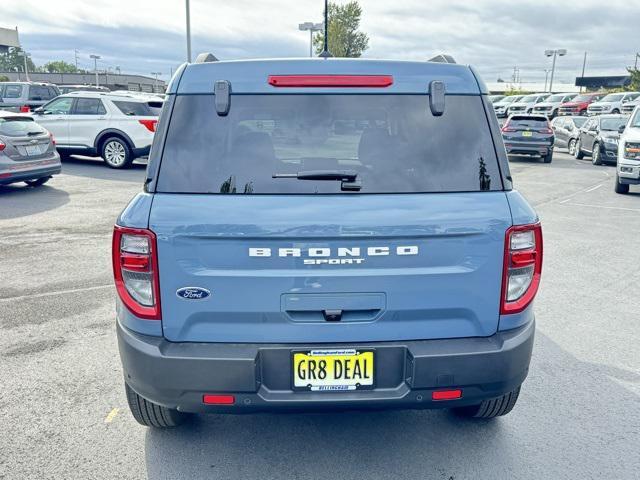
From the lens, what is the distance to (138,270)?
249 centimetres

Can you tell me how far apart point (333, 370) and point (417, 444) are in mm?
951

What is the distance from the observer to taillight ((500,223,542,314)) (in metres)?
2.55

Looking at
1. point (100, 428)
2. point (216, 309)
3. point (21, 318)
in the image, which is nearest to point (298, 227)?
point (216, 309)

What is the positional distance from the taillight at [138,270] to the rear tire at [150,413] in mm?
641

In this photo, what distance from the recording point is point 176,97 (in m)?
2.60

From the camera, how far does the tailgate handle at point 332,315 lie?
2469 mm

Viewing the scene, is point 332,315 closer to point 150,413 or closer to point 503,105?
point 150,413

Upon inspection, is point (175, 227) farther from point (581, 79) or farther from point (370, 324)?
point (581, 79)

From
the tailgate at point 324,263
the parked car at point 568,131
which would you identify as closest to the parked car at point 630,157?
the parked car at point 568,131

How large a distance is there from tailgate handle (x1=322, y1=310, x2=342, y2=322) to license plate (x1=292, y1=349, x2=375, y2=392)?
0.14 m

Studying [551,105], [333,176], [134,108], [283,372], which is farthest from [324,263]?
[551,105]

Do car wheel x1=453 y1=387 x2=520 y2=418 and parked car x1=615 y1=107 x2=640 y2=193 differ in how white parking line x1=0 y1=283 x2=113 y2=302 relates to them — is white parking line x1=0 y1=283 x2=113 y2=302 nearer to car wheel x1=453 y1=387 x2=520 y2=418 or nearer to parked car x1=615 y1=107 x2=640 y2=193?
car wheel x1=453 y1=387 x2=520 y2=418

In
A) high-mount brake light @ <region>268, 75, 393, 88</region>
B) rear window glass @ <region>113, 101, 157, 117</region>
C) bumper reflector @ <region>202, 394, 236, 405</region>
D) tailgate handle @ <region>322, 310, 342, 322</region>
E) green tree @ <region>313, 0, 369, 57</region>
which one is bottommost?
bumper reflector @ <region>202, 394, 236, 405</region>

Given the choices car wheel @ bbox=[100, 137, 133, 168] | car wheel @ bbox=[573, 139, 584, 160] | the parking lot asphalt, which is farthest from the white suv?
car wheel @ bbox=[573, 139, 584, 160]
